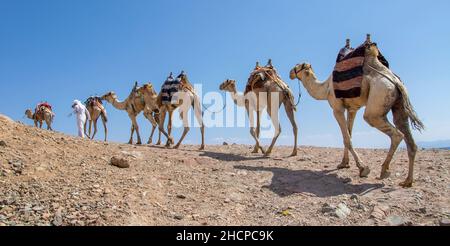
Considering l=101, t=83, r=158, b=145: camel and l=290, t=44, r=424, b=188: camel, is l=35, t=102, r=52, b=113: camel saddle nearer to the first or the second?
l=101, t=83, r=158, b=145: camel

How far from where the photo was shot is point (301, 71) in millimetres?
9875

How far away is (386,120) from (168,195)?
4342 millimetres

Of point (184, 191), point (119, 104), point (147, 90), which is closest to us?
point (184, 191)

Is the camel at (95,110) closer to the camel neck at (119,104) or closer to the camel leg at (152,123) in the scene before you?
the camel neck at (119,104)

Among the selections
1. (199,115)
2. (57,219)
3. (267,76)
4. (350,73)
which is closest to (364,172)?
(350,73)

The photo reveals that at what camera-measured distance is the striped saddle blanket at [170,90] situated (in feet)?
41.4

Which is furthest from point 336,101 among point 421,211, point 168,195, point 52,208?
point 52,208

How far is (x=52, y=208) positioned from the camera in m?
4.72

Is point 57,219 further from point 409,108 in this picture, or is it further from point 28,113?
point 28,113

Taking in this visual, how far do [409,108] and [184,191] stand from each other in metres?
4.57

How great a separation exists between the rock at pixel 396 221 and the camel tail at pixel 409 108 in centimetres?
256

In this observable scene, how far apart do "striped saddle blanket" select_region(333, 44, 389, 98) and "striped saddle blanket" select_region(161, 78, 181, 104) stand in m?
6.03

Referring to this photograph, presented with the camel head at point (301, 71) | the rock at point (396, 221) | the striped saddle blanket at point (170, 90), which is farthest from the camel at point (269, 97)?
the rock at point (396, 221)
